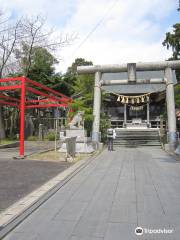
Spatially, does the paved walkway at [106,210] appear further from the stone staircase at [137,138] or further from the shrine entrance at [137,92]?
the stone staircase at [137,138]

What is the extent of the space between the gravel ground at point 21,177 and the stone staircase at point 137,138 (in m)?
10.8

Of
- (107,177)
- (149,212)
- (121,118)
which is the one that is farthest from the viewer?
(121,118)

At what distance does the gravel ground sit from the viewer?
19.4 feet

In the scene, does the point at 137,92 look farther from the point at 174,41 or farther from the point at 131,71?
the point at 131,71

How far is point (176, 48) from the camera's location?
2462 cm

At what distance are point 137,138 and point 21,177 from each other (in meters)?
15.0

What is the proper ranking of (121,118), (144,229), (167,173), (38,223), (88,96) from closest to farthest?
(144,229), (38,223), (167,173), (88,96), (121,118)

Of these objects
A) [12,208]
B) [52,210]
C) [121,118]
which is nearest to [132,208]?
[52,210]

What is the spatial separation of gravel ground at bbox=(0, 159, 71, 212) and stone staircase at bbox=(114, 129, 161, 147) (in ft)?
35.6

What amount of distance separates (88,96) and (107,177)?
512 inches

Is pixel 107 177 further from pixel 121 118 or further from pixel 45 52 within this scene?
pixel 121 118

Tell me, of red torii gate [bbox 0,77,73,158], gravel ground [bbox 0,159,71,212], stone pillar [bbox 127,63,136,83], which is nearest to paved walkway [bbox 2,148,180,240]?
gravel ground [bbox 0,159,71,212]
